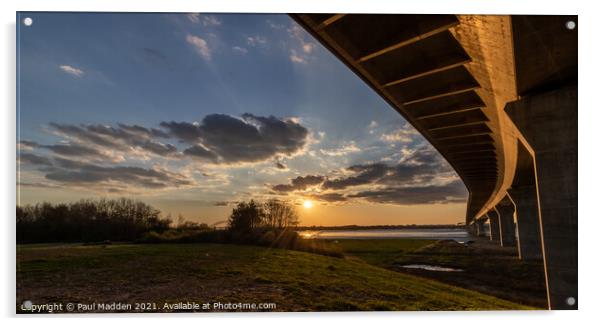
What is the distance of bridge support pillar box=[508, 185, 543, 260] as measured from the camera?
29.7m

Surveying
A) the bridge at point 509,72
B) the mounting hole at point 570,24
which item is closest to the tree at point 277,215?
the bridge at point 509,72

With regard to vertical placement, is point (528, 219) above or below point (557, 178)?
below

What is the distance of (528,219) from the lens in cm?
3017

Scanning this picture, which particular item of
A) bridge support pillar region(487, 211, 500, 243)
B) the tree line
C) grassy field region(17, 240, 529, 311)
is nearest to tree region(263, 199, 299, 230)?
the tree line

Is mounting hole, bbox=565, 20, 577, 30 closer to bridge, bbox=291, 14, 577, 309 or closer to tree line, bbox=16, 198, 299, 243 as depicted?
bridge, bbox=291, 14, 577, 309

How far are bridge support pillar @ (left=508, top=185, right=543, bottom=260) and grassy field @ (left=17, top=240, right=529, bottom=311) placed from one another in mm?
18782

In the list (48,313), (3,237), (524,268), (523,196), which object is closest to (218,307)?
(48,313)

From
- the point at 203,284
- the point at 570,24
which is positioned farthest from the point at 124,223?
the point at 570,24

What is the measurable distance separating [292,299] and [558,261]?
8371 millimetres

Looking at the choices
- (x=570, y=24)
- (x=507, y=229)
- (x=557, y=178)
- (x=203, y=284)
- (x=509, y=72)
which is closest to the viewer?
(x=570, y=24)

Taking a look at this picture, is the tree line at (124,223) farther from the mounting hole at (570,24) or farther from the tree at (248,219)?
the mounting hole at (570,24)

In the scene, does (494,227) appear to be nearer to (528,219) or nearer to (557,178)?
(528,219)

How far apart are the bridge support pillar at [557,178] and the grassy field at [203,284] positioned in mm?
2491

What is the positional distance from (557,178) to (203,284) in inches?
521
